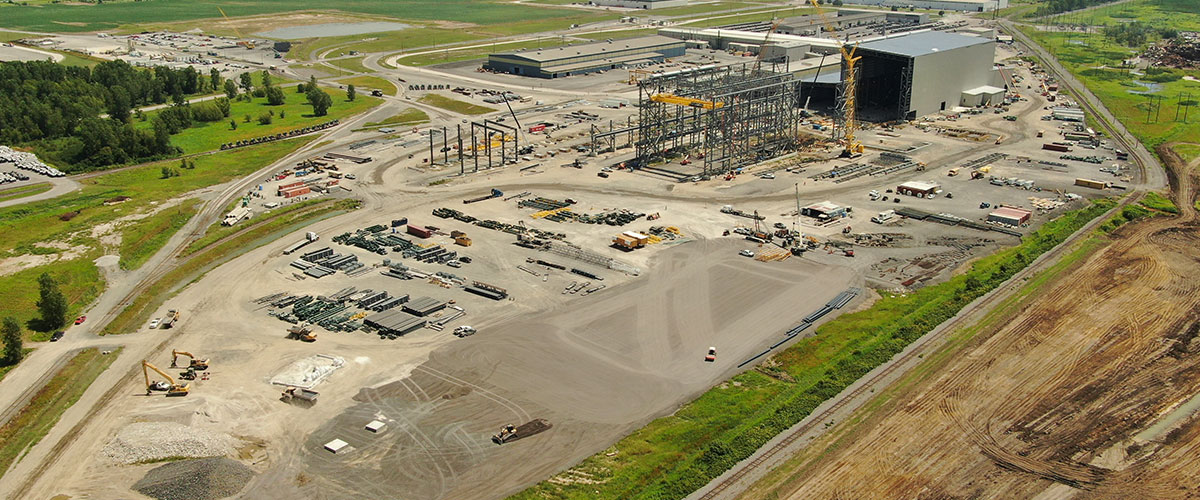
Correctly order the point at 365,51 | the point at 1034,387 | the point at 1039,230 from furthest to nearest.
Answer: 1. the point at 365,51
2. the point at 1039,230
3. the point at 1034,387

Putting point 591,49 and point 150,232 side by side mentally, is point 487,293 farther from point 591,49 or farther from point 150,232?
point 591,49

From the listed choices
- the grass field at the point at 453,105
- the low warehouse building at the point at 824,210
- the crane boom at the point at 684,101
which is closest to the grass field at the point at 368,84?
the grass field at the point at 453,105

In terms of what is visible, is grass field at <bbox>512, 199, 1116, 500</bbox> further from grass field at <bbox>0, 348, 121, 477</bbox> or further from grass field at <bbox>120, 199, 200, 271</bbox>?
grass field at <bbox>120, 199, 200, 271</bbox>

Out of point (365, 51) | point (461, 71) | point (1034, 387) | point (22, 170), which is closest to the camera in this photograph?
point (1034, 387)

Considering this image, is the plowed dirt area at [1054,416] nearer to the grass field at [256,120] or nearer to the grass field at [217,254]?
the grass field at [217,254]

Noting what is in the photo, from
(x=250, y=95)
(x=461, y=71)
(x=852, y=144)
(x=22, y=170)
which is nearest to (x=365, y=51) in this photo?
(x=461, y=71)

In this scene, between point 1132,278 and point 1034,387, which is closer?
point 1034,387

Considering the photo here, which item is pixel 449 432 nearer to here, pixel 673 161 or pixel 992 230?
pixel 992 230
